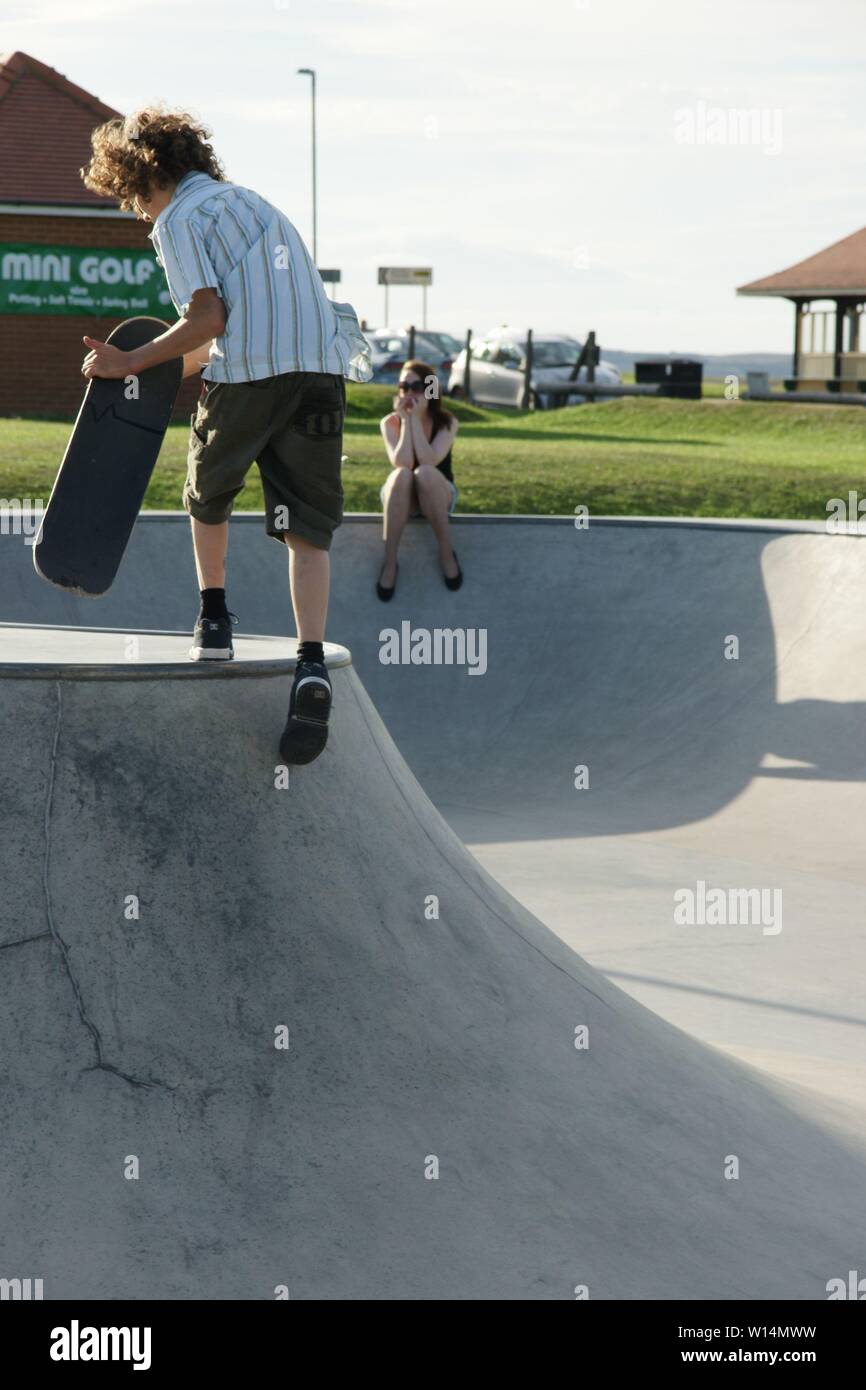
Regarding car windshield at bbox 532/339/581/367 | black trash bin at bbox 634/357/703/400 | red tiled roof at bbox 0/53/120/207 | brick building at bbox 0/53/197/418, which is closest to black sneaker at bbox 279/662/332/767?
brick building at bbox 0/53/197/418

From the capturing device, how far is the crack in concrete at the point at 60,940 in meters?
3.77

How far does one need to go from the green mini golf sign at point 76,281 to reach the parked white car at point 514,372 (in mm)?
10828

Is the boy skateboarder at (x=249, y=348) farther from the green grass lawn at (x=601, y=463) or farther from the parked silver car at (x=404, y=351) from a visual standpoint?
the parked silver car at (x=404, y=351)

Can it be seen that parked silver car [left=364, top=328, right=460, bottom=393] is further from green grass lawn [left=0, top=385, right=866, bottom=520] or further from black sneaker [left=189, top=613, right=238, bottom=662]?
black sneaker [left=189, top=613, right=238, bottom=662]

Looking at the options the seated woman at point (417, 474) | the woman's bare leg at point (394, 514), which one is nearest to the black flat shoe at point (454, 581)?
the seated woman at point (417, 474)

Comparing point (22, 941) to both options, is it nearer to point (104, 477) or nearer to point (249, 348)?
point (104, 477)

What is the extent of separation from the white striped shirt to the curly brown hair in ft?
0.16

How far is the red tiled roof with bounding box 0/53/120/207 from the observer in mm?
24094

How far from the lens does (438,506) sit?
1127 centimetres

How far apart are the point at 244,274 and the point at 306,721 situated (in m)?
1.18

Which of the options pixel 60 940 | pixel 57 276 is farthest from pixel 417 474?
pixel 57 276

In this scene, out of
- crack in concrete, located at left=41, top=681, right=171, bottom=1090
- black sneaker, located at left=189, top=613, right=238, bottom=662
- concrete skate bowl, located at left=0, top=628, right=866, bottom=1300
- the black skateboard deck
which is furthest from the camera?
black sneaker, located at left=189, top=613, right=238, bottom=662

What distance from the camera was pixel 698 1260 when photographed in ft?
12.7
